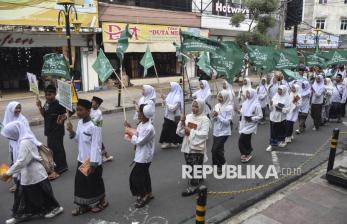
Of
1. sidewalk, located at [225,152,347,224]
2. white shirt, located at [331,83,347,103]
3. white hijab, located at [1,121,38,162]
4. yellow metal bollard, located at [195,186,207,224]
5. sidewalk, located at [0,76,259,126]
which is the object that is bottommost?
sidewalk, located at [225,152,347,224]

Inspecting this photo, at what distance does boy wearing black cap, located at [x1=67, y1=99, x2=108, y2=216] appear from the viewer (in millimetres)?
4789

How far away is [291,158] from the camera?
26.3 feet

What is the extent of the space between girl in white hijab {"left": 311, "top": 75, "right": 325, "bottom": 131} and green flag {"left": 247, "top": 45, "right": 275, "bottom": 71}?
7.04 feet

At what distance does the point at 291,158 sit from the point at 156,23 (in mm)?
15098

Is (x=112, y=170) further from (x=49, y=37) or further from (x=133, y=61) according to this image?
(x=133, y=61)

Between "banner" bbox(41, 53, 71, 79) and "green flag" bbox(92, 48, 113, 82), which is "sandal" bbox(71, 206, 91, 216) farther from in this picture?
"banner" bbox(41, 53, 71, 79)

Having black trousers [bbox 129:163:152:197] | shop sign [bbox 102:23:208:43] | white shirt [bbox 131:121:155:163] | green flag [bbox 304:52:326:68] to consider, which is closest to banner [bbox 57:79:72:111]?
white shirt [bbox 131:121:155:163]

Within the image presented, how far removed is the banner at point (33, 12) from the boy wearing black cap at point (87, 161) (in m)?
11.7

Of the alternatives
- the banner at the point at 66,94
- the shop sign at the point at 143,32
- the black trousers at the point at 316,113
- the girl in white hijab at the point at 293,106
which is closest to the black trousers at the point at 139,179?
the banner at the point at 66,94

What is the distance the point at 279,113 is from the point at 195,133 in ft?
11.9

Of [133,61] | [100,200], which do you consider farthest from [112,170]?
[133,61]

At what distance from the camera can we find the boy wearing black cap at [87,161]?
479 centimetres

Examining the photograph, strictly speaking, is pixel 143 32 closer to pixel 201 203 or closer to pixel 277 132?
pixel 277 132

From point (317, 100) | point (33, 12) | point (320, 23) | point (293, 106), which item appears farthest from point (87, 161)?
point (320, 23)
